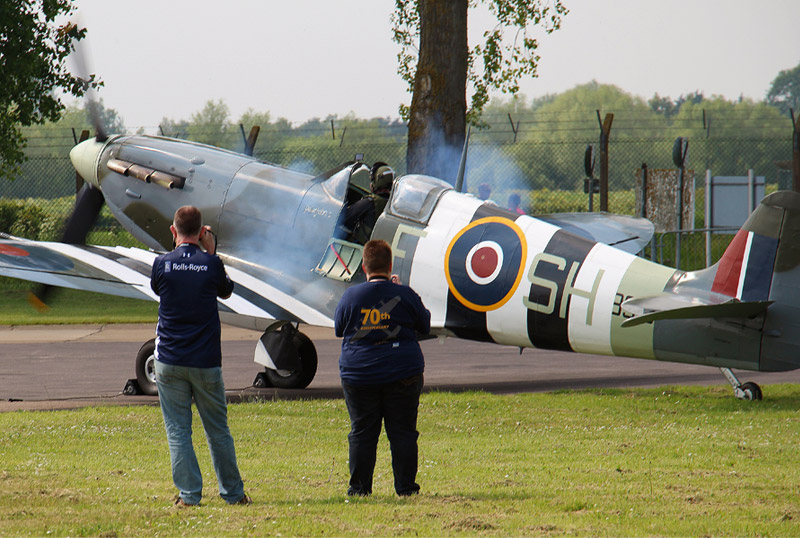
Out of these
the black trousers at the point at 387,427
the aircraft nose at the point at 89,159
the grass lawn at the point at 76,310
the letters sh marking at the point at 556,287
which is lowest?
the grass lawn at the point at 76,310

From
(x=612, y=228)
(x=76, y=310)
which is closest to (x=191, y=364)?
(x=612, y=228)

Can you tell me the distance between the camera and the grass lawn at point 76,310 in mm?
17797

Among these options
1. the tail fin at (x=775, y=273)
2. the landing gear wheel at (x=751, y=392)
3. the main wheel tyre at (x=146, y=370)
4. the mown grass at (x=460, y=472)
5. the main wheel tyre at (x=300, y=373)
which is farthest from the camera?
the main wheel tyre at (x=300, y=373)

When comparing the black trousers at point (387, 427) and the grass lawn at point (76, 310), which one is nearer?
the black trousers at point (387, 427)

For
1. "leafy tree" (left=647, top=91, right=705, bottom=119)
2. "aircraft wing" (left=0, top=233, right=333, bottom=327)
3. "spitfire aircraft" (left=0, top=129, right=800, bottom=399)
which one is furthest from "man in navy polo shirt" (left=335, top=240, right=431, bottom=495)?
"leafy tree" (left=647, top=91, right=705, bottom=119)

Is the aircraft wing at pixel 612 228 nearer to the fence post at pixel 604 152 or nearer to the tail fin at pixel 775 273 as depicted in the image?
the tail fin at pixel 775 273

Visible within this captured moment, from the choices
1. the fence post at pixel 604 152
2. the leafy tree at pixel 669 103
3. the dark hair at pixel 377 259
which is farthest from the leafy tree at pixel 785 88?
the dark hair at pixel 377 259

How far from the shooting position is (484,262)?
32.3ft

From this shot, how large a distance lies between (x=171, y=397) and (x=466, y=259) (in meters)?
4.93

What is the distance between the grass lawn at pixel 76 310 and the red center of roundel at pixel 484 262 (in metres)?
9.32

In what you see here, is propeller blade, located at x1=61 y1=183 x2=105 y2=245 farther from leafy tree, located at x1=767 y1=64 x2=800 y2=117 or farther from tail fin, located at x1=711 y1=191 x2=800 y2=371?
leafy tree, located at x1=767 y1=64 x2=800 y2=117

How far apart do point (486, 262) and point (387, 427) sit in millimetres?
4364

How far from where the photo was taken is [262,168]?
A: 40.0ft

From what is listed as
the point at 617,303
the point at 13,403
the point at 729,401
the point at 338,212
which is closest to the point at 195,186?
the point at 338,212
